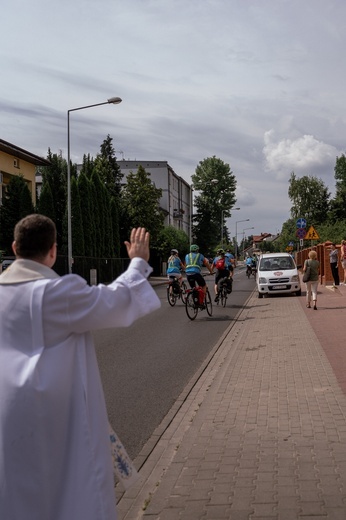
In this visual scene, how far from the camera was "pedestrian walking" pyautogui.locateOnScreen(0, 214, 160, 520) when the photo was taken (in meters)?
2.73

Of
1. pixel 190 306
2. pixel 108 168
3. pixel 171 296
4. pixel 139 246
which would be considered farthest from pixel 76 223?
pixel 139 246

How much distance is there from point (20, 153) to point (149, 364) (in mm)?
30729

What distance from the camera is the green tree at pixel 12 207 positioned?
115 feet

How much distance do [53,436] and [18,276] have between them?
0.66 metres

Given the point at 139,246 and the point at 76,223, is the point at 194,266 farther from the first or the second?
the point at 76,223

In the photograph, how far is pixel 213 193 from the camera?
102812 mm

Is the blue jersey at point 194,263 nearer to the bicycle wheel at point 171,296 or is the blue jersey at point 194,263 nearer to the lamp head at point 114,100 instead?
the bicycle wheel at point 171,296

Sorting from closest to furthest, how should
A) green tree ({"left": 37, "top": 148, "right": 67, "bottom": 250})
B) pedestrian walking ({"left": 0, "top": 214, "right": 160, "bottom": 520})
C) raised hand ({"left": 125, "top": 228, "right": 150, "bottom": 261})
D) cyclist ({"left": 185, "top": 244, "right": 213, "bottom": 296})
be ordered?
pedestrian walking ({"left": 0, "top": 214, "right": 160, "bottom": 520})
raised hand ({"left": 125, "top": 228, "right": 150, "bottom": 261})
cyclist ({"left": 185, "top": 244, "right": 213, "bottom": 296})
green tree ({"left": 37, "top": 148, "right": 67, "bottom": 250})

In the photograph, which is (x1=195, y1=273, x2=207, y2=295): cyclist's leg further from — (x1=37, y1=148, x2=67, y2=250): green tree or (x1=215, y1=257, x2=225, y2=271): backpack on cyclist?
(x1=37, y1=148, x2=67, y2=250): green tree

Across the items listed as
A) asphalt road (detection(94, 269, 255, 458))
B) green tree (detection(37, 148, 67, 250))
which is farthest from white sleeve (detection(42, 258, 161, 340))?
green tree (detection(37, 148, 67, 250))

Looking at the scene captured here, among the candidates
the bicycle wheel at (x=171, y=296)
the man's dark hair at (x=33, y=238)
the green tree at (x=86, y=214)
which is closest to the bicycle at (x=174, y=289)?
the bicycle wheel at (x=171, y=296)

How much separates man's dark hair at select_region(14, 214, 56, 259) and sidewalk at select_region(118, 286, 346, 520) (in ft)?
6.41

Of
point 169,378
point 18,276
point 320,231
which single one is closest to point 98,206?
point 320,231

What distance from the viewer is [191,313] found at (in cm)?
1712
